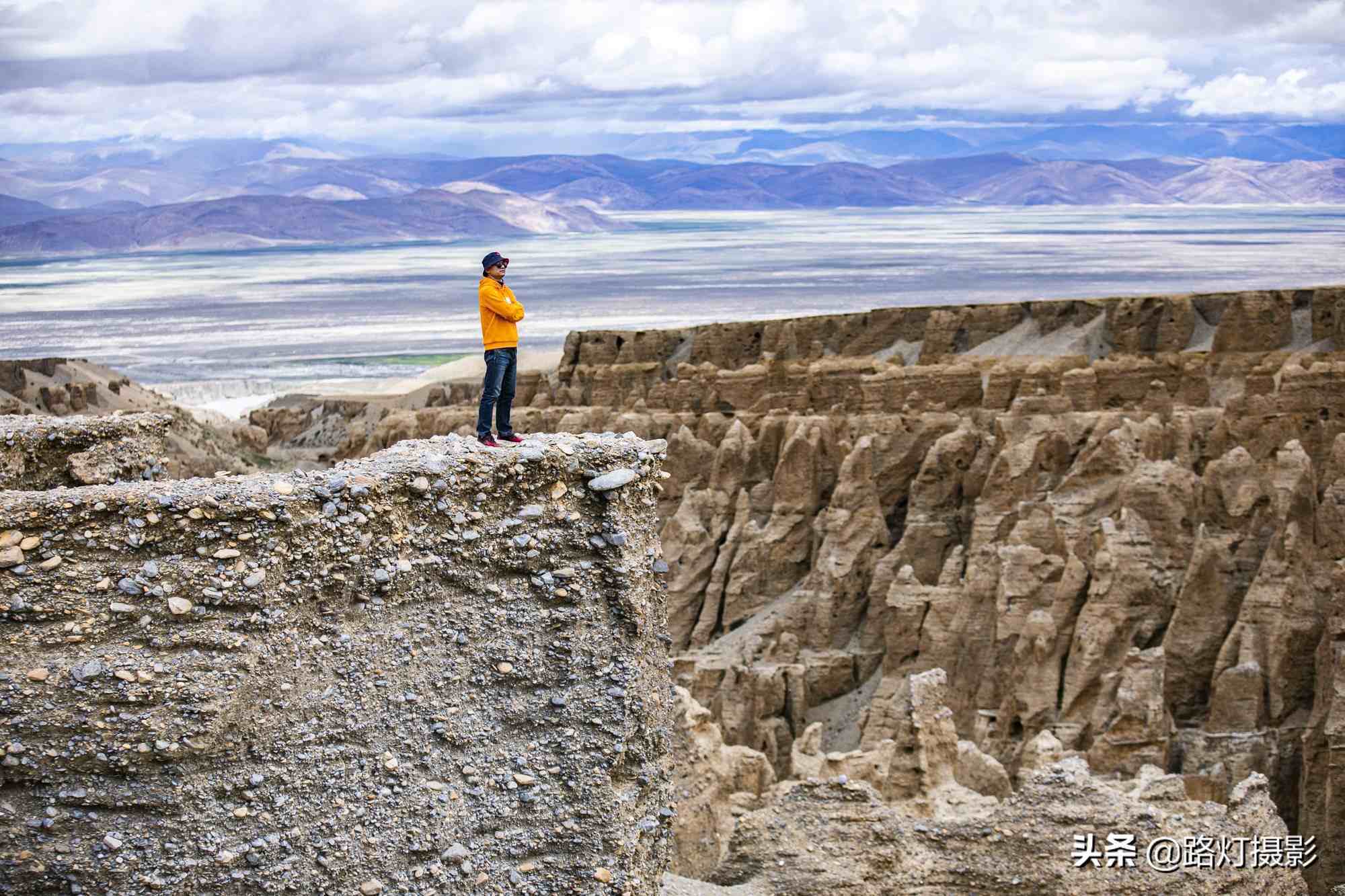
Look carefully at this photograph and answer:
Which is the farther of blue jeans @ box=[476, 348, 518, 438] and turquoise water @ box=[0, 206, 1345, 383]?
turquoise water @ box=[0, 206, 1345, 383]

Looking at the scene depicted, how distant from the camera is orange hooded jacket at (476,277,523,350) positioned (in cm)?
1220

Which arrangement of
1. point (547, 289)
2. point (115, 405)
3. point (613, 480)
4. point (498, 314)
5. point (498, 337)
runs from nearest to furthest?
1. point (613, 480)
2. point (498, 314)
3. point (498, 337)
4. point (115, 405)
5. point (547, 289)

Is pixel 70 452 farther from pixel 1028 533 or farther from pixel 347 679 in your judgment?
pixel 1028 533

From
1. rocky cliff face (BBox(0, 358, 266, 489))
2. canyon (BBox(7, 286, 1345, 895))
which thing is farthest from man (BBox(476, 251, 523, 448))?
rocky cliff face (BBox(0, 358, 266, 489))

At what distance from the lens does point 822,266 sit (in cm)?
15188

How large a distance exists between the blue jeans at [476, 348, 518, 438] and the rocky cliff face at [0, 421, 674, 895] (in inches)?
35.4

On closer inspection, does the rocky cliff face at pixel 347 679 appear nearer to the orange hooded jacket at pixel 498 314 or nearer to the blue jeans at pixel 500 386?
the blue jeans at pixel 500 386

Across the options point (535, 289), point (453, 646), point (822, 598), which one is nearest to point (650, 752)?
point (453, 646)

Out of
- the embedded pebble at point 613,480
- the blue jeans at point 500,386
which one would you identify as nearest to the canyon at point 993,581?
the embedded pebble at point 613,480

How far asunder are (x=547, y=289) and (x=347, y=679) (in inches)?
5030

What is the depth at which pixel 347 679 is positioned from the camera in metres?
10.2

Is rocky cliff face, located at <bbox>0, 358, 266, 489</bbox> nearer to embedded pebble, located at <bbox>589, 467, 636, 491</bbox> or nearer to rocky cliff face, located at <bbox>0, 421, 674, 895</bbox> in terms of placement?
rocky cliff face, located at <bbox>0, 421, 674, 895</bbox>

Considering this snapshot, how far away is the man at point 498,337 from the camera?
12.2m

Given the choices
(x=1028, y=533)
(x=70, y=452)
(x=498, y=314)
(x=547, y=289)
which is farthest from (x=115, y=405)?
(x=547, y=289)
